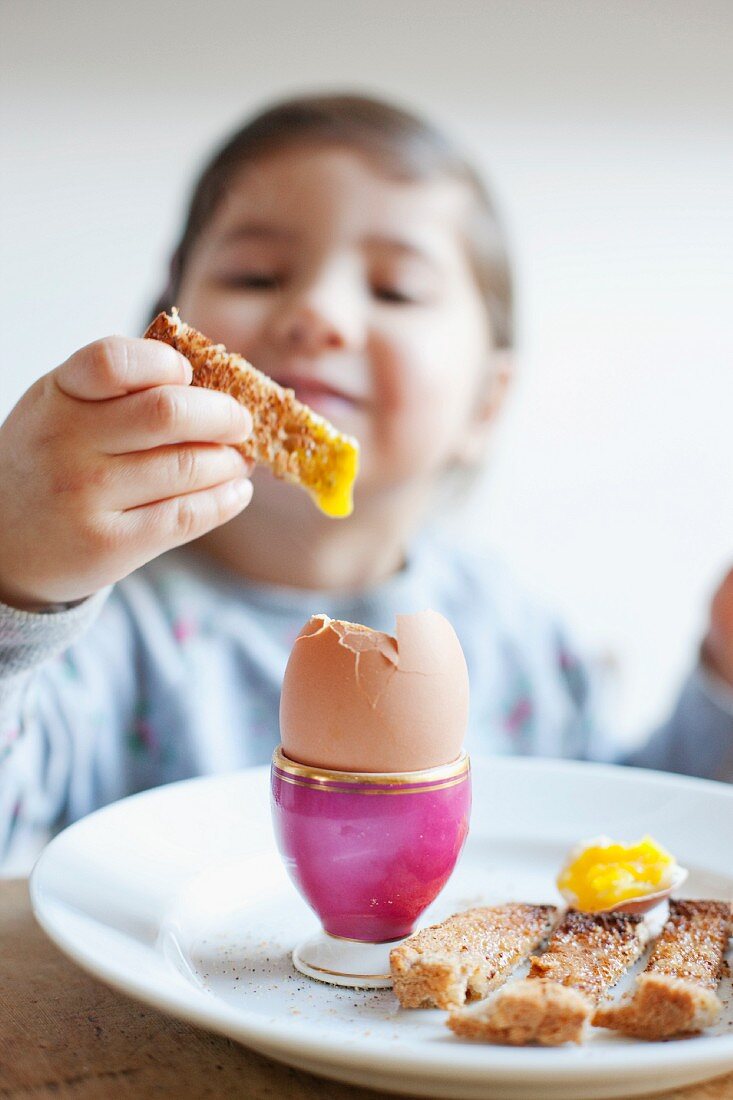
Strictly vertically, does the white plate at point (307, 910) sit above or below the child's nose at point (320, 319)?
below

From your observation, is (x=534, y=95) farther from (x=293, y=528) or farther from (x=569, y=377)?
(x=293, y=528)

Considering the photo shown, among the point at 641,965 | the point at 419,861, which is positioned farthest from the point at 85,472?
the point at 641,965

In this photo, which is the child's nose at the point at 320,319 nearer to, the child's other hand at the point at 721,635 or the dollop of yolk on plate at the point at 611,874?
the child's other hand at the point at 721,635

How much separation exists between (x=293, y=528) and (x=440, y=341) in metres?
0.39

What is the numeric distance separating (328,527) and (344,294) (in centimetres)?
39

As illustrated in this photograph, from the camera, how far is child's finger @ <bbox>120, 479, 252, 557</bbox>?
→ 78 centimetres

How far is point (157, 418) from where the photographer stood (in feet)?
2.35

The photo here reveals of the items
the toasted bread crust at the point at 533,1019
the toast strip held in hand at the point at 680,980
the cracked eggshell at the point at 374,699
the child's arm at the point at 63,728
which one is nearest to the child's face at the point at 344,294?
the child's arm at the point at 63,728

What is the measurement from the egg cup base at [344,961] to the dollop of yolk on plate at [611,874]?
0.15 m

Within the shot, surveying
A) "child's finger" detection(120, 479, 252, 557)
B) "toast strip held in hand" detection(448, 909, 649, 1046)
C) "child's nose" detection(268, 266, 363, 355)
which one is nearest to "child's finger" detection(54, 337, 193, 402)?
"child's finger" detection(120, 479, 252, 557)

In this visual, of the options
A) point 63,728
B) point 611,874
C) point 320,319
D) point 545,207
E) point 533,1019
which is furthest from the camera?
point 545,207

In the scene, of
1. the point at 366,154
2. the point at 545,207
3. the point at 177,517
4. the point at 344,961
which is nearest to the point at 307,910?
the point at 344,961

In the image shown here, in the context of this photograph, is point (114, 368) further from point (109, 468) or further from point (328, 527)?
point (328, 527)

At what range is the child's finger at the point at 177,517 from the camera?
0.78 m
